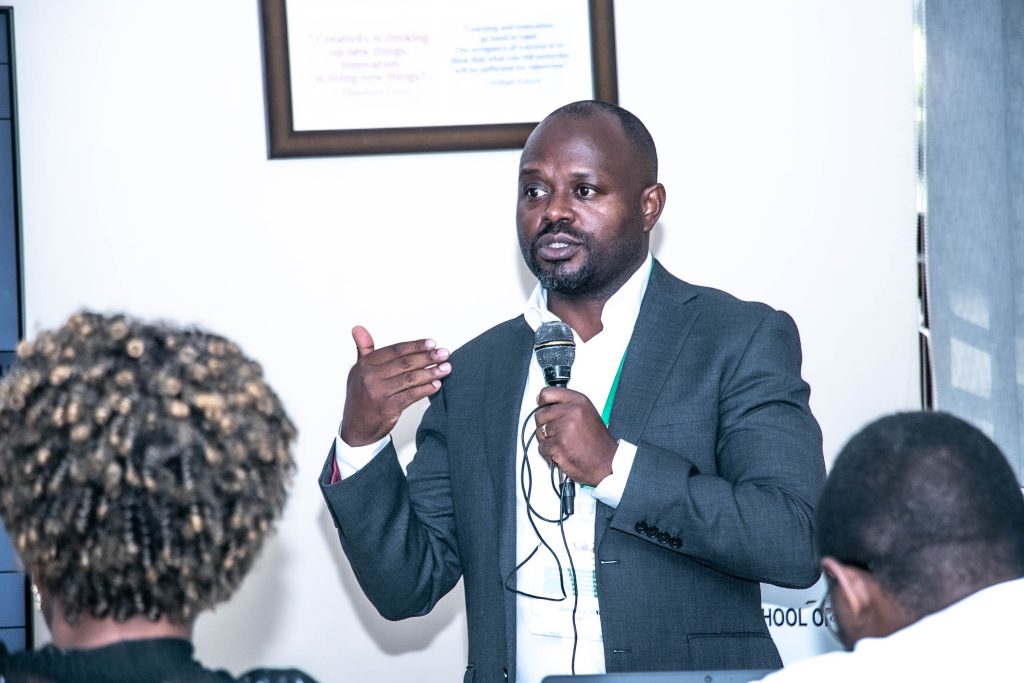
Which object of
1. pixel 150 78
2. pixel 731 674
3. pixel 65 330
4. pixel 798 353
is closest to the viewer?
pixel 65 330

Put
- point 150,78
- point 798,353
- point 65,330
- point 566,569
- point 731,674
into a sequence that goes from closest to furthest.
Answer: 1. point 65,330
2. point 731,674
3. point 566,569
4. point 798,353
5. point 150,78

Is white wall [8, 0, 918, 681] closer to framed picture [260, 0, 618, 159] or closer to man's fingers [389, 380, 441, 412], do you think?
framed picture [260, 0, 618, 159]

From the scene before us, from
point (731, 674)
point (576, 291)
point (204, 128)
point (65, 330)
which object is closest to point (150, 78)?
point (204, 128)

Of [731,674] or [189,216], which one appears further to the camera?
[189,216]

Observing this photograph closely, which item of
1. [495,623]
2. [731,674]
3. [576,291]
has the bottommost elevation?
[495,623]

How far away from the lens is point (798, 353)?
2.45 metres

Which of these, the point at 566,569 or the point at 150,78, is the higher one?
the point at 150,78

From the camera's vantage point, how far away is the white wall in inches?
126

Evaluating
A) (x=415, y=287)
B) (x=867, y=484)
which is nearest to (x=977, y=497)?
(x=867, y=484)

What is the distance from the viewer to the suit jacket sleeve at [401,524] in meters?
2.37

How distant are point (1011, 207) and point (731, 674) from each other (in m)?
2.11

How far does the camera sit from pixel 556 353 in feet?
7.47

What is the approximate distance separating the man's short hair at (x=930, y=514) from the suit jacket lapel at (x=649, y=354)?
2.85 feet

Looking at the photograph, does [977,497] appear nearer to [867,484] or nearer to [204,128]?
[867,484]
